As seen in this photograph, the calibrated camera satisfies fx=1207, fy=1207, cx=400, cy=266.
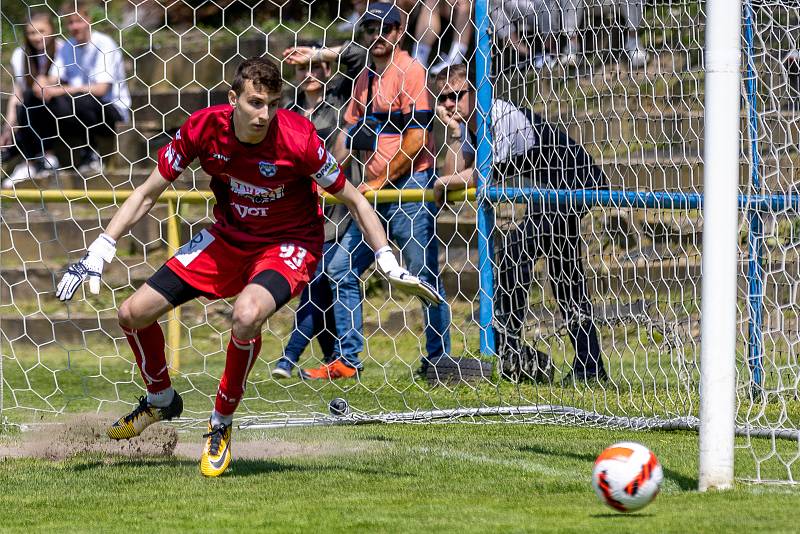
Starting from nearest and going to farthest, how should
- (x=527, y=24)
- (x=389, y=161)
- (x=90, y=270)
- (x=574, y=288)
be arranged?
(x=90, y=270) < (x=574, y=288) < (x=527, y=24) < (x=389, y=161)

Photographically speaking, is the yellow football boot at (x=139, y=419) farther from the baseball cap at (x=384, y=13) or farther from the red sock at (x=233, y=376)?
the baseball cap at (x=384, y=13)

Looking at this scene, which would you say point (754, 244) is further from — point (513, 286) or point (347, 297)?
point (347, 297)

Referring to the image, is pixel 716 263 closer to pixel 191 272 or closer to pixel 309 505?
pixel 309 505

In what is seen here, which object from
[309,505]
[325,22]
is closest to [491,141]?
[309,505]

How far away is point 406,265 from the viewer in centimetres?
910

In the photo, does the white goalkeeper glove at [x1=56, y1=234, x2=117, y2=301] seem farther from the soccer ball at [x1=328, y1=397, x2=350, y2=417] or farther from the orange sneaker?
the orange sneaker

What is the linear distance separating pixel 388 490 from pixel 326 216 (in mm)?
4577

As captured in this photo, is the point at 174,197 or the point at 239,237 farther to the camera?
the point at 174,197

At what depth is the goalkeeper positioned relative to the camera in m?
5.57

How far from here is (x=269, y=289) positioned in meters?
5.62

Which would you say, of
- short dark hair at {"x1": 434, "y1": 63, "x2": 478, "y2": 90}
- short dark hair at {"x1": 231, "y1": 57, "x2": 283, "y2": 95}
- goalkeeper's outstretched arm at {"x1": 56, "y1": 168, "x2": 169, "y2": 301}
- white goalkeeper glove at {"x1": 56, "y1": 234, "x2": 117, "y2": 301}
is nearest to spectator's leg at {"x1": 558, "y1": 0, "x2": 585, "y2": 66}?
short dark hair at {"x1": 434, "y1": 63, "x2": 478, "y2": 90}

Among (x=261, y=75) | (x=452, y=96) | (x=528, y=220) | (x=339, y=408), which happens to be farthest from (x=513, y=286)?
(x=261, y=75)

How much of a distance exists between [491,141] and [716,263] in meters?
3.93

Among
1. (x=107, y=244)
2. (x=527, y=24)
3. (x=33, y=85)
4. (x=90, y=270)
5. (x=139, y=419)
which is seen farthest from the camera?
(x=33, y=85)
